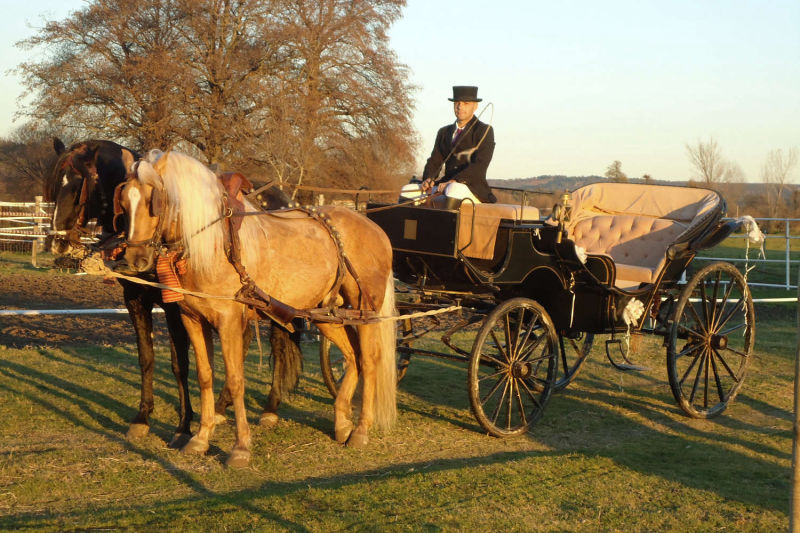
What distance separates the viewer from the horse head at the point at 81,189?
5.41 meters

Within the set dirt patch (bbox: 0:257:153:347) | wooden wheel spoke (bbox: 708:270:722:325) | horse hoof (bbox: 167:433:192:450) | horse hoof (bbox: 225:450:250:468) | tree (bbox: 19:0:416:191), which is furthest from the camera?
tree (bbox: 19:0:416:191)

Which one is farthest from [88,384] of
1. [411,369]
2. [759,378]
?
[759,378]

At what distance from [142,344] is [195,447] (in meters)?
0.97

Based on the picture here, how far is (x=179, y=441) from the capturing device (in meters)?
5.56

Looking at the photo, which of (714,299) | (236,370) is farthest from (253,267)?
(714,299)

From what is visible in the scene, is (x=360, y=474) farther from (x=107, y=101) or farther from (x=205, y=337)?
(x=107, y=101)

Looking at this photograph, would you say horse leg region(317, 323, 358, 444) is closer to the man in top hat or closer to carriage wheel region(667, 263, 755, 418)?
the man in top hat

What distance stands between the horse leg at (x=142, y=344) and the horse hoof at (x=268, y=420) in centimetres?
83

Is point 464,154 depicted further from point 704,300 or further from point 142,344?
point 142,344

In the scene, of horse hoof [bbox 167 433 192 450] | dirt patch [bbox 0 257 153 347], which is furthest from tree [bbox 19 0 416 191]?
horse hoof [bbox 167 433 192 450]

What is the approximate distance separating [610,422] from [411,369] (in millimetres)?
2730

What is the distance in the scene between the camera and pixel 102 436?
225 inches

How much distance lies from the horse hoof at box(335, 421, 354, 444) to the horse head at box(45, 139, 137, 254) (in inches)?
84.4

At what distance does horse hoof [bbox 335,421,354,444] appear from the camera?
5.86 metres
